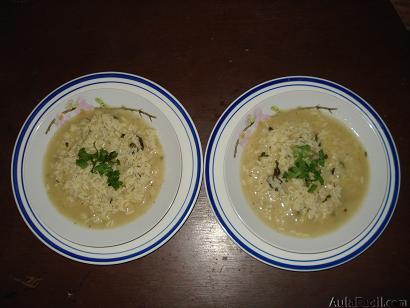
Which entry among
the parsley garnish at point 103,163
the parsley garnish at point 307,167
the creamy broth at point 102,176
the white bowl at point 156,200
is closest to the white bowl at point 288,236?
the white bowl at point 156,200

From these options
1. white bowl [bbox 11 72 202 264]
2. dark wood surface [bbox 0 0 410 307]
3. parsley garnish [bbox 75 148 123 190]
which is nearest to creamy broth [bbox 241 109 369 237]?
dark wood surface [bbox 0 0 410 307]

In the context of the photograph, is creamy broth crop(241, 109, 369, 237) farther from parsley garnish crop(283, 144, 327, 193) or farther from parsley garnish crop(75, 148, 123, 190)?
parsley garnish crop(75, 148, 123, 190)

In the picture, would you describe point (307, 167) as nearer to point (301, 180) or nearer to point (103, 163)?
point (301, 180)

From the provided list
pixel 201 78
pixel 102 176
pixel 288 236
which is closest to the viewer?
pixel 288 236

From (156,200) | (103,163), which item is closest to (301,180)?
(156,200)

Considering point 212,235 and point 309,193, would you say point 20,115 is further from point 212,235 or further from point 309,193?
point 309,193
